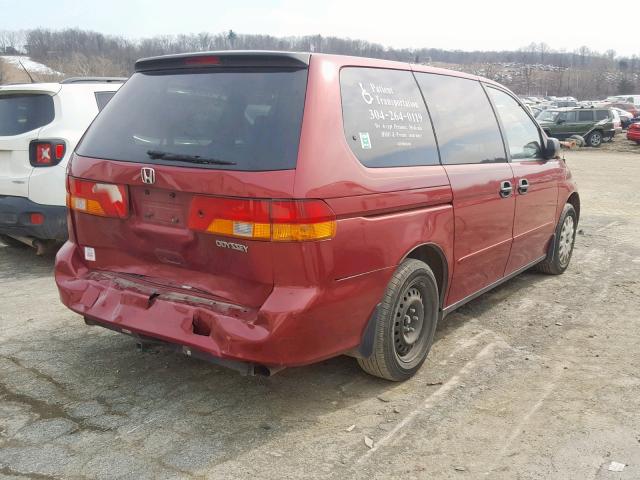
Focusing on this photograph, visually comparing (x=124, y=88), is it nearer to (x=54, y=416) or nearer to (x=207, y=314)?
(x=207, y=314)

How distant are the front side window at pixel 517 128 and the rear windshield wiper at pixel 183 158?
8.73ft

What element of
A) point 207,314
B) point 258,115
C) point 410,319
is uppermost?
point 258,115

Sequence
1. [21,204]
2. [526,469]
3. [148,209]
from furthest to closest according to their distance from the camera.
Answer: [21,204], [148,209], [526,469]

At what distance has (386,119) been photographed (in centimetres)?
335

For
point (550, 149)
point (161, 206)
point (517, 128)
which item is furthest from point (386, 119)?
point (550, 149)

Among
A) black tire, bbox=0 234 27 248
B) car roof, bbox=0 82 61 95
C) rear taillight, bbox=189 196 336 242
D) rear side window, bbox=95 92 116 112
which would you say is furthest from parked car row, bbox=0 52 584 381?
black tire, bbox=0 234 27 248

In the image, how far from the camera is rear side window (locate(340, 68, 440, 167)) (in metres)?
3.12

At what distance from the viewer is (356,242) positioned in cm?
295

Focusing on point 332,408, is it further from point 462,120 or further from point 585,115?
point 585,115

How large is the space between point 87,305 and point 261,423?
1.15 metres

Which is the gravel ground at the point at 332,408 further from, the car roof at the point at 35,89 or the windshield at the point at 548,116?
the windshield at the point at 548,116

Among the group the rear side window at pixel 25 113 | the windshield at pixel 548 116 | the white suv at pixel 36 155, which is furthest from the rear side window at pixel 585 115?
the rear side window at pixel 25 113

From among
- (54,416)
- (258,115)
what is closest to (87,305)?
(54,416)

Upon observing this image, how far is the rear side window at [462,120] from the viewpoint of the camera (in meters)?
3.83
